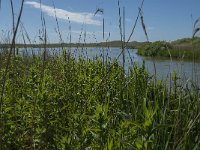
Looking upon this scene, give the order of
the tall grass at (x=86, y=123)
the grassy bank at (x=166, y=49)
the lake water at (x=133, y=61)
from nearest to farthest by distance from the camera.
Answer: the tall grass at (x=86, y=123)
the grassy bank at (x=166, y=49)
the lake water at (x=133, y=61)

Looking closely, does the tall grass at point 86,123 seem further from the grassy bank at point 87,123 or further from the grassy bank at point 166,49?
the grassy bank at point 166,49

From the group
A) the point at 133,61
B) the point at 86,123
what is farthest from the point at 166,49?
the point at 86,123

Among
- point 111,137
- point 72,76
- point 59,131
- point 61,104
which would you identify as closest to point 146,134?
point 111,137

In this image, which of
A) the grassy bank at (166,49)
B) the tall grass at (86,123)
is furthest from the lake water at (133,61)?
the tall grass at (86,123)

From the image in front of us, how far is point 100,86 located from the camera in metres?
3.94

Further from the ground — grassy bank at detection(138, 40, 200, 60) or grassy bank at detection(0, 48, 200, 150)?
grassy bank at detection(138, 40, 200, 60)

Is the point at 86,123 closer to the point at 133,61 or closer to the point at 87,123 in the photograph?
the point at 87,123

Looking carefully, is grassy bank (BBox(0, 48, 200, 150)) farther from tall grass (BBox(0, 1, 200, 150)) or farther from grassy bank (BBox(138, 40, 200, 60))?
grassy bank (BBox(138, 40, 200, 60))

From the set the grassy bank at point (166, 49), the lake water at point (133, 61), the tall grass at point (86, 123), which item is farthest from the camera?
the lake water at point (133, 61)

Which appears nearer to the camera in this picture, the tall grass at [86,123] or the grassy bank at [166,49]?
the tall grass at [86,123]

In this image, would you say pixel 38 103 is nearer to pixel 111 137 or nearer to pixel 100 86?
pixel 111 137

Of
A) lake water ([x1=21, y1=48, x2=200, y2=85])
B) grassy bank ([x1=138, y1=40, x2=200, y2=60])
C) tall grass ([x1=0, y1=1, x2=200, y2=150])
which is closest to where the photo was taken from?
tall grass ([x1=0, y1=1, x2=200, y2=150])

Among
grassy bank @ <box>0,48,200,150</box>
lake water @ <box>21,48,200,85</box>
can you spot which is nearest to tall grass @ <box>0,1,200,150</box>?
grassy bank @ <box>0,48,200,150</box>

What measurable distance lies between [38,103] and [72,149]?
0.71 meters
